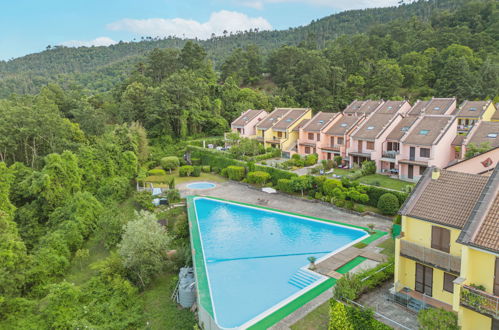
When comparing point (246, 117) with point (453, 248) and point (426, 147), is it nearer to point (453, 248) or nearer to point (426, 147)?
point (426, 147)

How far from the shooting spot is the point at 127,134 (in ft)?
138

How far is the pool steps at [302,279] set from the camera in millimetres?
17469

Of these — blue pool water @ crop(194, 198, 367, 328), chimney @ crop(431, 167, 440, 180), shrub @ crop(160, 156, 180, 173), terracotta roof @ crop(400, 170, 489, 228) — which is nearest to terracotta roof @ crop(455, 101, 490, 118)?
blue pool water @ crop(194, 198, 367, 328)

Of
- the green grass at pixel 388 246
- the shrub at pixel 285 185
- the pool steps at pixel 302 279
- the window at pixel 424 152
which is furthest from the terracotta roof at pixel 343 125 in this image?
the pool steps at pixel 302 279

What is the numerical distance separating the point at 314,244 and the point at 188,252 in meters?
8.22

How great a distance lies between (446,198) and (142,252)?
1571 centimetres

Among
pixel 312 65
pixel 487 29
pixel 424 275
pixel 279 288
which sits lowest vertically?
pixel 279 288

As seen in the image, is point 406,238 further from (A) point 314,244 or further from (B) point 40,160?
(B) point 40,160

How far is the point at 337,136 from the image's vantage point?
1563 inches

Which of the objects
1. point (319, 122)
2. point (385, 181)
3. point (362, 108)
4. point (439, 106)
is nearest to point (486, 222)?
point (385, 181)

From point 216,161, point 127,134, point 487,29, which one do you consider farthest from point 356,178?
point 487,29

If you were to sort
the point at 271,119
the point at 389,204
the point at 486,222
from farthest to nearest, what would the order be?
the point at 271,119, the point at 389,204, the point at 486,222

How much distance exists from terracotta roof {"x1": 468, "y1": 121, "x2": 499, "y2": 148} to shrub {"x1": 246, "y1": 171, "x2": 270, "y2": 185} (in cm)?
1871

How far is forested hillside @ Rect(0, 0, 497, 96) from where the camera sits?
11375cm
